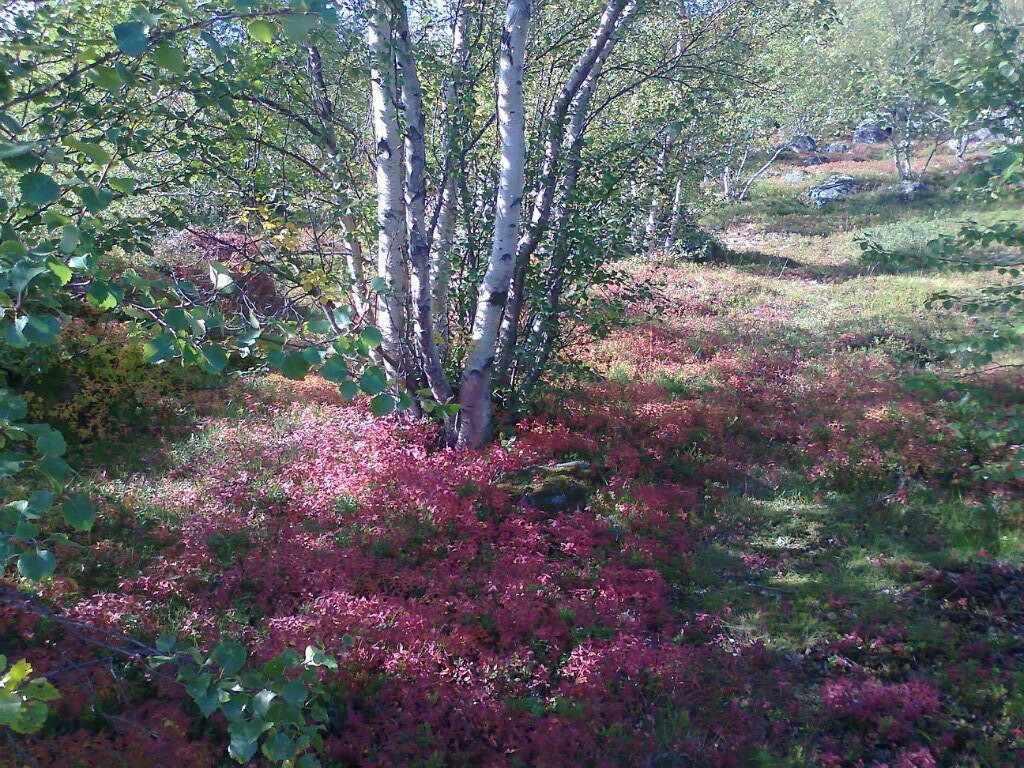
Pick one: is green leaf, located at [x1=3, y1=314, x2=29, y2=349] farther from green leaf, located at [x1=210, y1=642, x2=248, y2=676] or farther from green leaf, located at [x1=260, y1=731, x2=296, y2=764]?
green leaf, located at [x1=260, y1=731, x2=296, y2=764]

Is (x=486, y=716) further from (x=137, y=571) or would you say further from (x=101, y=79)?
(x=101, y=79)

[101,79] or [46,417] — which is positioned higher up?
[101,79]

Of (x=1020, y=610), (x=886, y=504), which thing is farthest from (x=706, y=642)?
(x=886, y=504)

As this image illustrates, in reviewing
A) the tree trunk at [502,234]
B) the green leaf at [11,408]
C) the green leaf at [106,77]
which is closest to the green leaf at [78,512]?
the green leaf at [11,408]

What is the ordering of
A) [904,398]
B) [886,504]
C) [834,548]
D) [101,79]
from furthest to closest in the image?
[904,398]
[886,504]
[834,548]
[101,79]

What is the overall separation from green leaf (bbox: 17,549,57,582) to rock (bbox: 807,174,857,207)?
34589mm

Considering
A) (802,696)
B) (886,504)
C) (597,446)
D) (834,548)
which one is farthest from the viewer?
(597,446)

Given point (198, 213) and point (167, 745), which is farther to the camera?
point (198, 213)

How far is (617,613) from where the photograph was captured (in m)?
5.48

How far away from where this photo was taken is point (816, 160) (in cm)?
4234

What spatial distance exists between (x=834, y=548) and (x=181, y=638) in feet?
18.3

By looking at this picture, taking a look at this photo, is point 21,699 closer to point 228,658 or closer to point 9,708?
point 9,708

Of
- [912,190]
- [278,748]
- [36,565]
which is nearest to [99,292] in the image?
[36,565]

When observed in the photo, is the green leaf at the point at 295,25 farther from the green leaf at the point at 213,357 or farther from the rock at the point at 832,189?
the rock at the point at 832,189
